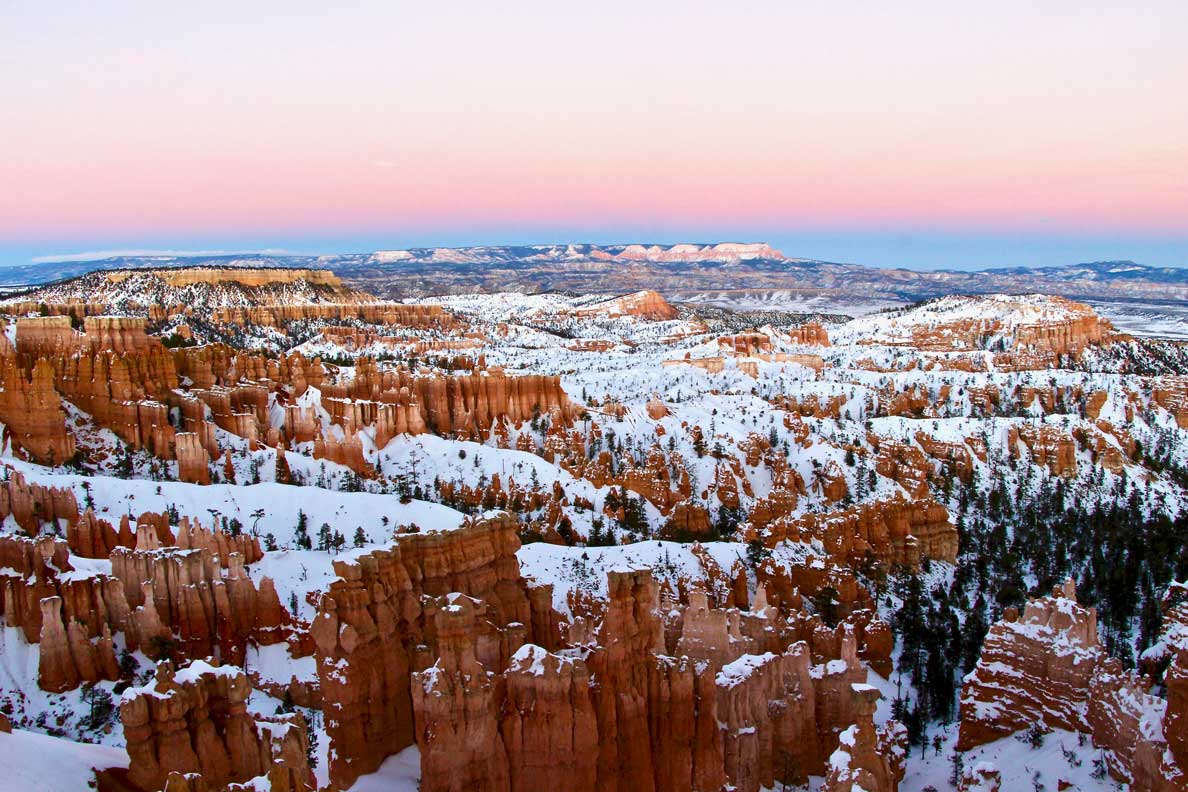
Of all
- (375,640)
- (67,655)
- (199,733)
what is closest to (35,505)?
(67,655)

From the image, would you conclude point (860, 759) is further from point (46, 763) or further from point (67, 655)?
point (67, 655)

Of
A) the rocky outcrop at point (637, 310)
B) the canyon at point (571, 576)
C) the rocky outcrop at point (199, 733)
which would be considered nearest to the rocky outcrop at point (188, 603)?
the canyon at point (571, 576)

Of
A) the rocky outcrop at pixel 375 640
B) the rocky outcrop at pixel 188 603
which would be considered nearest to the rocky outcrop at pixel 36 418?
the rocky outcrop at pixel 188 603

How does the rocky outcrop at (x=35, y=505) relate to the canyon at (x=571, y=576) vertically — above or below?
above

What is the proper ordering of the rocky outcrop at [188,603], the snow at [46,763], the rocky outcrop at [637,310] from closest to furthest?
1. the snow at [46,763]
2. the rocky outcrop at [188,603]
3. the rocky outcrop at [637,310]

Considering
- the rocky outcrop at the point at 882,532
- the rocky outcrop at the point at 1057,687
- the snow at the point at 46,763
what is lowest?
the rocky outcrop at the point at 882,532

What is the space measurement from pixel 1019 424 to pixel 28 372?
66.9 meters

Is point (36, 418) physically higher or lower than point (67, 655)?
higher

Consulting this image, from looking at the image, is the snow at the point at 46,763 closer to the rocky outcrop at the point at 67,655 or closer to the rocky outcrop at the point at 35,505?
the rocky outcrop at the point at 67,655

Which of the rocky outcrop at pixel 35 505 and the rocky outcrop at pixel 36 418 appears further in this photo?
the rocky outcrop at pixel 36 418

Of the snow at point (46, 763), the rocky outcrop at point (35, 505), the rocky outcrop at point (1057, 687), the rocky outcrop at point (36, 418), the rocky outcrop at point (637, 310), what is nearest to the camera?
the snow at point (46, 763)

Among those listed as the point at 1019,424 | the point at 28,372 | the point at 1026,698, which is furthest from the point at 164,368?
the point at 1019,424

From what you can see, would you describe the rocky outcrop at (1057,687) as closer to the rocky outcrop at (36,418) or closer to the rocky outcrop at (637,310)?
the rocky outcrop at (36,418)

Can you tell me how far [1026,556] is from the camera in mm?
44906
